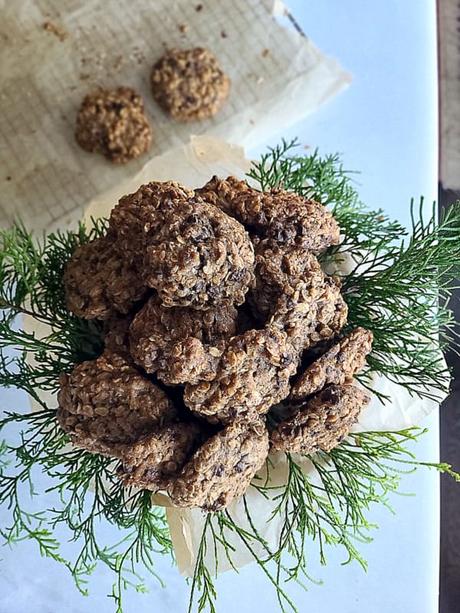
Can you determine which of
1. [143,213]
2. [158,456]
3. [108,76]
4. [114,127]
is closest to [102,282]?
[143,213]

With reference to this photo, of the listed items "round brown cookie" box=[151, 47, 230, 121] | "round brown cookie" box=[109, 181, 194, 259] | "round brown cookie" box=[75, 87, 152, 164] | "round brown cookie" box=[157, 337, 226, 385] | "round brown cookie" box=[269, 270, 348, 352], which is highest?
"round brown cookie" box=[151, 47, 230, 121]

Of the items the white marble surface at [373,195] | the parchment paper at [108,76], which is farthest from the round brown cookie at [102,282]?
the parchment paper at [108,76]

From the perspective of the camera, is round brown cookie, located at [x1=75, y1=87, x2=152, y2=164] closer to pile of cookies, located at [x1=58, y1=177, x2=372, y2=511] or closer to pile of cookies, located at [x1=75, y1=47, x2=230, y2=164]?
pile of cookies, located at [x1=75, y1=47, x2=230, y2=164]

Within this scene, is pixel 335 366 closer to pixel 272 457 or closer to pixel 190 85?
pixel 272 457

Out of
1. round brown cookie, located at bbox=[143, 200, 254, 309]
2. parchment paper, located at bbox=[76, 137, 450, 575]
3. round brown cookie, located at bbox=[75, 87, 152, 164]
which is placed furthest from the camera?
round brown cookie, located at bbox=[75, 87, 152, 164]

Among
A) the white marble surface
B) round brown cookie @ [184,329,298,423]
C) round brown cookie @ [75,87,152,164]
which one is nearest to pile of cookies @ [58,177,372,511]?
round brown cookie @ [184,329,298,423]

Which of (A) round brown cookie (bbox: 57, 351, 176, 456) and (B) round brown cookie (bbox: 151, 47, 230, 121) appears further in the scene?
(B) round brown cookie (bbox: 151, 47, 230, 121)

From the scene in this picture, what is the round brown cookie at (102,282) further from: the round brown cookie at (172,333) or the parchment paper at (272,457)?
the parchment paper at (272,457)

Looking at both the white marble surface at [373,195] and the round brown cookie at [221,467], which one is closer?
the round brown cookie at [221,467]
